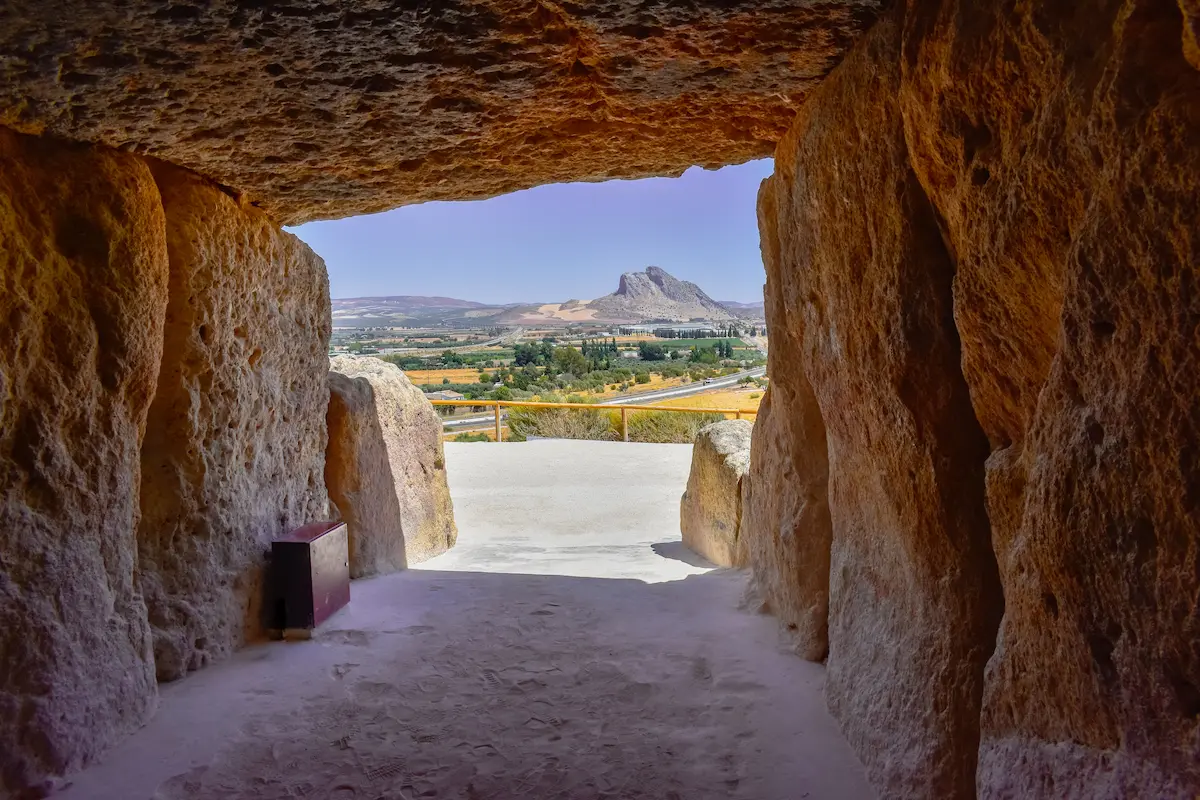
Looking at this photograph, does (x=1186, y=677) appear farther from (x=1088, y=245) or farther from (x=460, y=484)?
(x=460, y=484)

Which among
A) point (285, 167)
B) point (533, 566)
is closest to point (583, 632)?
point (533, 566)

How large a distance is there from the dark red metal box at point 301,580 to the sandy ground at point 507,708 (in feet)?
0.39

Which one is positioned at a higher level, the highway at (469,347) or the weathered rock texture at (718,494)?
the highway at (469,347)

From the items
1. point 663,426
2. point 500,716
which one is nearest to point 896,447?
point 500,716

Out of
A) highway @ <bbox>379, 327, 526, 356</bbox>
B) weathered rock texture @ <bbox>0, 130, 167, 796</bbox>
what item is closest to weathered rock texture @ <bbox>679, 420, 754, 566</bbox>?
weathered rock texture @ <bbox>0, 130, 167, 796</bbox>

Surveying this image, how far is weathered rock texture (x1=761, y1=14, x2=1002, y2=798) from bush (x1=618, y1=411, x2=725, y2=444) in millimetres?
11095

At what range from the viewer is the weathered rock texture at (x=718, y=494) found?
650 cm

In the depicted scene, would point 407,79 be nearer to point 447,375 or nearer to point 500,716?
point 500,716

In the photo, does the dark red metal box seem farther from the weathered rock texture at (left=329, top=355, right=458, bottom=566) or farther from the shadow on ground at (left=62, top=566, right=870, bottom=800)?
the weathered rock texture at (left=329, top=355, right=458, bottom=566)

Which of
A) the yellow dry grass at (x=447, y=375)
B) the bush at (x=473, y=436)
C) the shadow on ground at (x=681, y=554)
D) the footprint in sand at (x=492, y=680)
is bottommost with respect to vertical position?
the shadow on ground at (x=681, y=554)

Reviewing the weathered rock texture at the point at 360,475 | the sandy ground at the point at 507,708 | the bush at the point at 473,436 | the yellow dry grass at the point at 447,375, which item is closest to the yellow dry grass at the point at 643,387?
the bush at the point at 473,436

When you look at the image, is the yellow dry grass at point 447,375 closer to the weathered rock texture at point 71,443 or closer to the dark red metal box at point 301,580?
the dark red metal box at point 301,580

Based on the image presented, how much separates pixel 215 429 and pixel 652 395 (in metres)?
14.7

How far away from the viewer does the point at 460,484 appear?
10.6m
